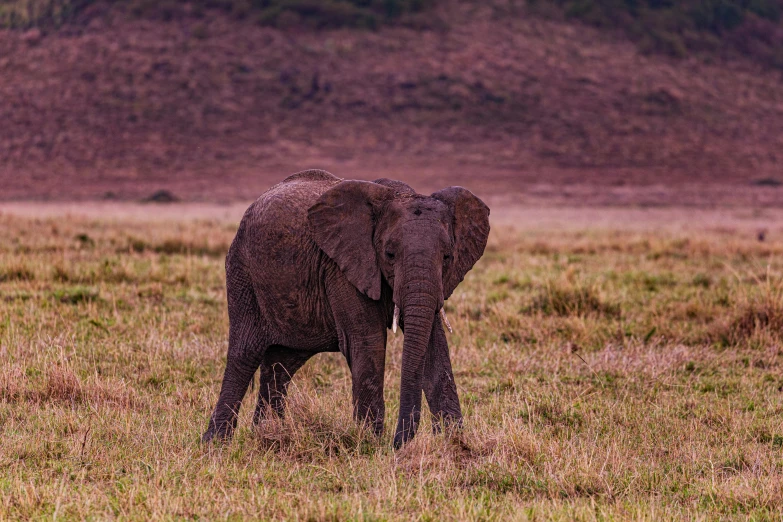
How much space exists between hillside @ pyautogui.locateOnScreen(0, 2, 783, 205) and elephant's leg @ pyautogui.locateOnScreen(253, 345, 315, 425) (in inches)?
1495

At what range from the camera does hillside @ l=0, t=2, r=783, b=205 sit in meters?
48.9

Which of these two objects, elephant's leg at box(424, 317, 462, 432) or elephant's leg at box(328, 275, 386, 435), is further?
elephant's leg at box(424, 317, 462, 432)

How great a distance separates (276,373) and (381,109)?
50080mm

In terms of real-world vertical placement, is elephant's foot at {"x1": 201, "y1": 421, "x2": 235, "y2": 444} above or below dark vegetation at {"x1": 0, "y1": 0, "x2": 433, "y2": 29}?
below

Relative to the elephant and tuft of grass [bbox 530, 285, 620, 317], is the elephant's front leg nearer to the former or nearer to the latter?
the elephant

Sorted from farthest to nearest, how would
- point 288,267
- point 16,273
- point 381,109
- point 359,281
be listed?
point 381,109 → point 16,273 → point 288,267 → point 359,281

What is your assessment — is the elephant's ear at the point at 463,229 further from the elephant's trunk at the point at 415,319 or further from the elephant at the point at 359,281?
the elephant's trunk at the point at 415,319

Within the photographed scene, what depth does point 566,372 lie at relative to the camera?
8.62 meters

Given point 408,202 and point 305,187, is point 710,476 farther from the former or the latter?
point 305,187

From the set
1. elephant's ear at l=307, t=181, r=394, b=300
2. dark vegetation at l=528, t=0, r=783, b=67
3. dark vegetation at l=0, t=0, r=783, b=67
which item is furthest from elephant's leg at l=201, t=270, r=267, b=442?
dark vegetation at l=528, t=0, r=783, b=67

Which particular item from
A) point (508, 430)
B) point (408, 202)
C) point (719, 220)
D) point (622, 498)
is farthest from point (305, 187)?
point (719, 220)

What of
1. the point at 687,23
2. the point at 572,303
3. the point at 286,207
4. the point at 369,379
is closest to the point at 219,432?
the point at 369,379

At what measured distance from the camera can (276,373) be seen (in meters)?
6.95

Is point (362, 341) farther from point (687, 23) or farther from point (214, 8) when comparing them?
point (687, 23)
